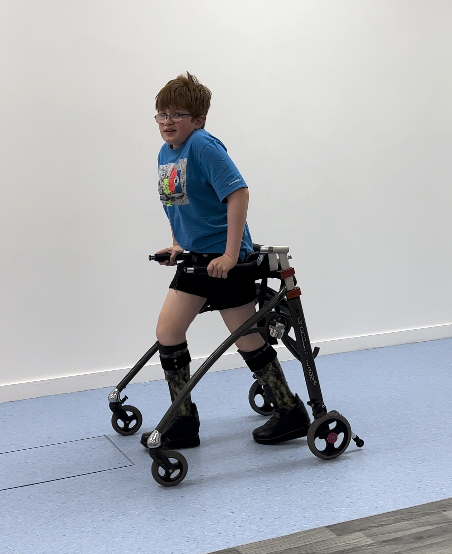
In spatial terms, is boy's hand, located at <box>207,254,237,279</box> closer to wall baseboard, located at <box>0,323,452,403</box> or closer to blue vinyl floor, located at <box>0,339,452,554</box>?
blue vinyl floor, located at <box>0,339,452,554</box>

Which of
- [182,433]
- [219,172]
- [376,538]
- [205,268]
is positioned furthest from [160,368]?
[376,538]

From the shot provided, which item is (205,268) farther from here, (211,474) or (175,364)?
(211,474)

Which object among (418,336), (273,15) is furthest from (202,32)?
(418,336)

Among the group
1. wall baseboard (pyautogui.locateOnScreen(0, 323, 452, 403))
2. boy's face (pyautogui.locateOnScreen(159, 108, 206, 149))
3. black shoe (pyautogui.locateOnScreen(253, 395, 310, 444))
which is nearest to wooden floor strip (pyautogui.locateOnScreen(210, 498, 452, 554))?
black shoe (pyautogui.locateOnScreen(253, 395, 310, 444))

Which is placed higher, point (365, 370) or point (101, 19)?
point (101, 19)

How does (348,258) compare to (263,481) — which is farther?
(348,258)

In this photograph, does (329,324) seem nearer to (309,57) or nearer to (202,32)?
(309,57)

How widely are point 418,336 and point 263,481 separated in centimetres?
189

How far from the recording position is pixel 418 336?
353 centimetres

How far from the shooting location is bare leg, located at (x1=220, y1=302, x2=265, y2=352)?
81.4 inches

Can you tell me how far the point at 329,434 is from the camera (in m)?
1.98

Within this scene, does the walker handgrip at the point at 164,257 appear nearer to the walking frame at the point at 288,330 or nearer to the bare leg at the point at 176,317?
the walking frame at the point at 288,330

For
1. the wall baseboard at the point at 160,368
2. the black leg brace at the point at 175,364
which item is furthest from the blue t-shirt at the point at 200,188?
the wall baseboard at the point at 160,368

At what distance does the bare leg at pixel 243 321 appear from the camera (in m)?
2.07
